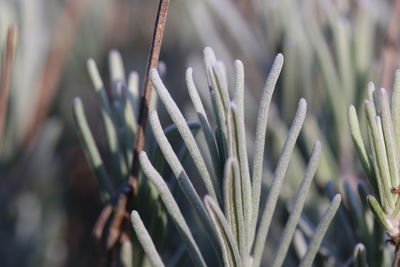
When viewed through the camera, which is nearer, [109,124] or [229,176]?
[229,176]

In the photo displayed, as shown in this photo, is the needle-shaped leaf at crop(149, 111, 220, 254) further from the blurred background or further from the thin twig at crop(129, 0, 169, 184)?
the blurred background

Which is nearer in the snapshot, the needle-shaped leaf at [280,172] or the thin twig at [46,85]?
the needle-shaped leaf at [280,172]

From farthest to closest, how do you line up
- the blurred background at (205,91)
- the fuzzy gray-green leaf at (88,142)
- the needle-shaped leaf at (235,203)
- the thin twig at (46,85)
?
the thin twig at (46,85) → the blurred background at (205,91) → the fuzzy gray-green leaf at (88,142) → the needle-shaped leaf at (235,203)

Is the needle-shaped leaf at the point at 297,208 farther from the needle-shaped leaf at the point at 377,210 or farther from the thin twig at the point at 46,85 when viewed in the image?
the thin twig at the point at 46,85

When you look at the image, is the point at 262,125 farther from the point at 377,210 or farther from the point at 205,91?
the point at 205,91

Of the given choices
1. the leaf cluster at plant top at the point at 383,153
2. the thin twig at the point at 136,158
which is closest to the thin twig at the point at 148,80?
the thin twig at the point at 136,158

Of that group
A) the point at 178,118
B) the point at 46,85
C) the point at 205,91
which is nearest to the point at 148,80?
the point at 178,118

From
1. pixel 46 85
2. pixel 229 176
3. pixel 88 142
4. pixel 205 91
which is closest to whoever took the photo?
pixel 229 176

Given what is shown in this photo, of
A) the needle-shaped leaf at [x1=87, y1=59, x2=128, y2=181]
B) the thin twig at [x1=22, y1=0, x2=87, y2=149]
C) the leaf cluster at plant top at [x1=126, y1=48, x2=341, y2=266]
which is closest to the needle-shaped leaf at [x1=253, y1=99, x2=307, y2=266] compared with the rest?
the leaf cluster at plant top at [x1=126, y1=48, x2=341, y2=266]

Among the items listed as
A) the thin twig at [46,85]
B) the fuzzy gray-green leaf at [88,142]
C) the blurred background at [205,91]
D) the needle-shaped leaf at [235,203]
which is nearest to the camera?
the needle-shaped leaf at [235,203]

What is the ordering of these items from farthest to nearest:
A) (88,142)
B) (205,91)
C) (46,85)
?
1. (46,85)
2. (205,91)
3. (88,142)

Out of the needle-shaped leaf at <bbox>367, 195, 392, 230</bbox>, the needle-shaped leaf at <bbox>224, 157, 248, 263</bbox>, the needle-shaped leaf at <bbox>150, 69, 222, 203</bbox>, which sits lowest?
the needle-shaped leaf at <bbox>367, 195, 392, 230</bbox>

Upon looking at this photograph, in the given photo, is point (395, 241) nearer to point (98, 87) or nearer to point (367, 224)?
point (367, 224)

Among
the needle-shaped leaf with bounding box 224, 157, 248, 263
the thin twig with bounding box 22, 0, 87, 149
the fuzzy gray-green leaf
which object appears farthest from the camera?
the thin twig with bounding box 22, 0, 87, 149
